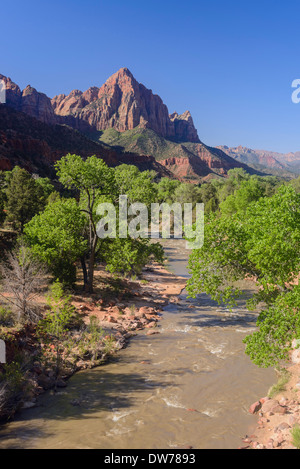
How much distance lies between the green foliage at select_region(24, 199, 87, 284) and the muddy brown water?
8252mm

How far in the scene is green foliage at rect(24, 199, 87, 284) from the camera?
78.2ft

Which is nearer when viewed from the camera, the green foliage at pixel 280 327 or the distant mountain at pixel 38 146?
the green foliage at pixel 280 327

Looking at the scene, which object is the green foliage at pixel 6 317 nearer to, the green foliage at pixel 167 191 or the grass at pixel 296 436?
the grass at pixel 296 436

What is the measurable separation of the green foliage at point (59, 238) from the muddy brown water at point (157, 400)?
8.25 metres

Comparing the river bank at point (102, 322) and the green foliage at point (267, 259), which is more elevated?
the green foliage at point (267, 259)

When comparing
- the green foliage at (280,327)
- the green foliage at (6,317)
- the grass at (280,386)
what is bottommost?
the grass at (280,386)

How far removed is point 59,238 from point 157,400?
1434 cm

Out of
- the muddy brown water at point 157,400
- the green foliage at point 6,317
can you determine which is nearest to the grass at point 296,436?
the muddy brown water at point 157,400

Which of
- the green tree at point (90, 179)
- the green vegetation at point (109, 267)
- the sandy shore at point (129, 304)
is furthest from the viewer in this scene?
the green tree at point (90, 179)

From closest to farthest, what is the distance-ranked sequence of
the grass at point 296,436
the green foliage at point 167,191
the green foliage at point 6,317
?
the grass at point 296,436, the green foliage at point 6,317, the green foliage at point 167,191

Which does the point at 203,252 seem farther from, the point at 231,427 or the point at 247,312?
the point at 247,312

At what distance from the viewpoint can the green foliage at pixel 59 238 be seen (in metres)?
23.8

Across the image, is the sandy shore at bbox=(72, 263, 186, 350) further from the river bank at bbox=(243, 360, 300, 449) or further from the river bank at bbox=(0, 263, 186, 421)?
the river bank at bbox=(243, 360, 300, 449)
